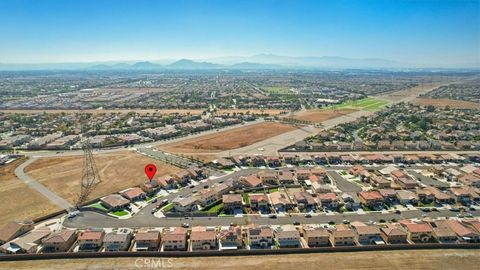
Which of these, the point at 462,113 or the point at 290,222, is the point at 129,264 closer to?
the point at 290,222

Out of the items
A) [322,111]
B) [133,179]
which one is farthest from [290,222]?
[322,111]

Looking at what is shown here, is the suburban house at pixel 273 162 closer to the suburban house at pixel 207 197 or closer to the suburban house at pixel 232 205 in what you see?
the suburban house at pixel 207 197

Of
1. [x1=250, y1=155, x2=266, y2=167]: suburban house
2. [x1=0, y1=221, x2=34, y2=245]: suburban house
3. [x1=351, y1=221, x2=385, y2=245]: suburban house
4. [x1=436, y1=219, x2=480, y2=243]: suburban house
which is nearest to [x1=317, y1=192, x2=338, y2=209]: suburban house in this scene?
[x1=351, y1=221, x2=385, y2=245]: suburban house

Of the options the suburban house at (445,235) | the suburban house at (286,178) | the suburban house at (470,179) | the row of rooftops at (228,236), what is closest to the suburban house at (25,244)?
the row of rooftops at (228,236)

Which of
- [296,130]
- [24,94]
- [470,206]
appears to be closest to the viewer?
[470,206]

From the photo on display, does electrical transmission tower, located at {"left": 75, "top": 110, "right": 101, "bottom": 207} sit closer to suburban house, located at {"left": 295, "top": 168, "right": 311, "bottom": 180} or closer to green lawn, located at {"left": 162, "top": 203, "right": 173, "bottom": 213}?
green lawn, located at {"left": 162, "top": 203, "right": 173, "bottom": 213}

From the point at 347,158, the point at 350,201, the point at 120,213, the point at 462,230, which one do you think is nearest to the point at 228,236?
the point at 120,213

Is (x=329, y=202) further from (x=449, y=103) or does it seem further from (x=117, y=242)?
(x=449, y=103)
